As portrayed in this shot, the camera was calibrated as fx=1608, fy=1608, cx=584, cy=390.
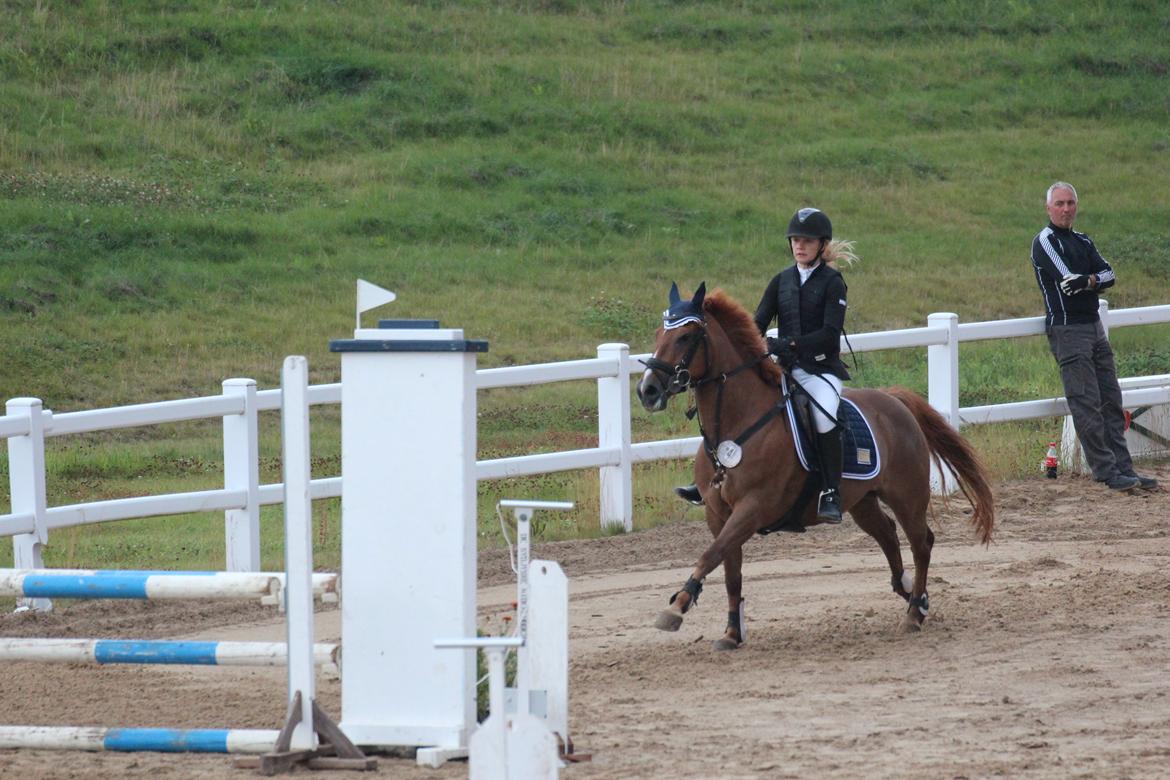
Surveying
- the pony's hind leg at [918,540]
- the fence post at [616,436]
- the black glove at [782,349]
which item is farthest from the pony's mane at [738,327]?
the fence post at [616,436]

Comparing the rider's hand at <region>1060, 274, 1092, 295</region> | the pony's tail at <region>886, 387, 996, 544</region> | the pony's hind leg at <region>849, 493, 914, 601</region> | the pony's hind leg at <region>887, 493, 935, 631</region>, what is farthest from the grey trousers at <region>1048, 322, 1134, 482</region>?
the pony's hind leg at <region>849, 493, 914, 601</region>

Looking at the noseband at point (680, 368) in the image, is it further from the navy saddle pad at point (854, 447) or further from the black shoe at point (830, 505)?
the black shoe at point (830, 505)

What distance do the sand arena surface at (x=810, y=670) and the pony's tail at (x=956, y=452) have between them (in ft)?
1.65

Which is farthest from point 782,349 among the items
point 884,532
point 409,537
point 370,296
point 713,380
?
point 409,537

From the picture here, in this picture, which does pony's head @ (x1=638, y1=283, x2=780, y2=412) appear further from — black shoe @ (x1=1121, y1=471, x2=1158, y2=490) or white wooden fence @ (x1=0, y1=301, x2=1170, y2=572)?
black shoe @ (x1=1121, y1=471, x2=1158, y2=490)

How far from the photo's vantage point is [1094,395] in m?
13.8

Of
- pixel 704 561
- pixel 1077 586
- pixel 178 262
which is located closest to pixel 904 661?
pixel 704 561

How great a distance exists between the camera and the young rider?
905cm

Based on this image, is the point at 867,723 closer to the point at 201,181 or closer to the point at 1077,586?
the point at 1077,586

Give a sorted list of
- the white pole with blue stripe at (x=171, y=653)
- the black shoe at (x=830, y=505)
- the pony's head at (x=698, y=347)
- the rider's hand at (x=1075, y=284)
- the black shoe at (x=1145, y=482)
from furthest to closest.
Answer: the black shoe at (x=1145, y=482), the rider's hand at (x=1075, y=284), the black shoe at (x=830, y=505), the pony's head at (x=698, y=347), the white pole with blue stripe at (x=171, y=653)

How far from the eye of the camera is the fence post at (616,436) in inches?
498

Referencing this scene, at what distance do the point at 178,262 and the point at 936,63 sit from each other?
22.3 m

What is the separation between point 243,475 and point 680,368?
383cm

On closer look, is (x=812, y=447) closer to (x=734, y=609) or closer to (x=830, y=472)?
(x=830, y=472)
